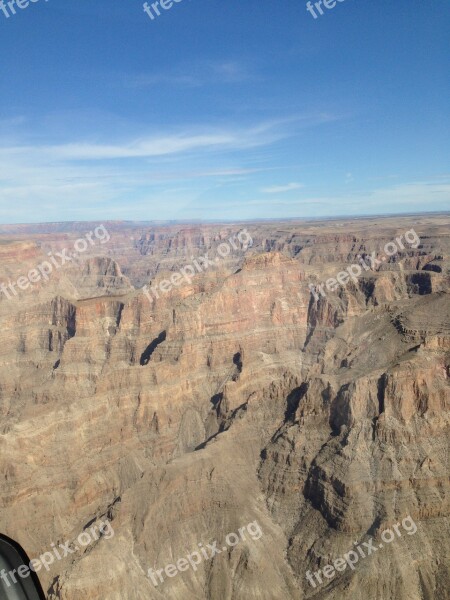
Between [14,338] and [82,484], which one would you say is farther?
[14,338]

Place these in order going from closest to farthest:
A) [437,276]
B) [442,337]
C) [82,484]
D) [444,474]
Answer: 1. [444,474]
2. [82,484]
3. [442,337]
4. [437,276]

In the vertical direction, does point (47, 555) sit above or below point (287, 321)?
below

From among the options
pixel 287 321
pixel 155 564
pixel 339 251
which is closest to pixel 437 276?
pixel 287 321

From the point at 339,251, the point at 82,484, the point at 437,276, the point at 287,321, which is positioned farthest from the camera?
the point at 339,251

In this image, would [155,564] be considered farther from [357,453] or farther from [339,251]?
[339,251]

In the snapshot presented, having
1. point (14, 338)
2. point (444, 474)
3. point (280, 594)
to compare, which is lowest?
point (280, 594)

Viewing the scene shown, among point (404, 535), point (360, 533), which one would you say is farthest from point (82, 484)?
point (404, 535)
